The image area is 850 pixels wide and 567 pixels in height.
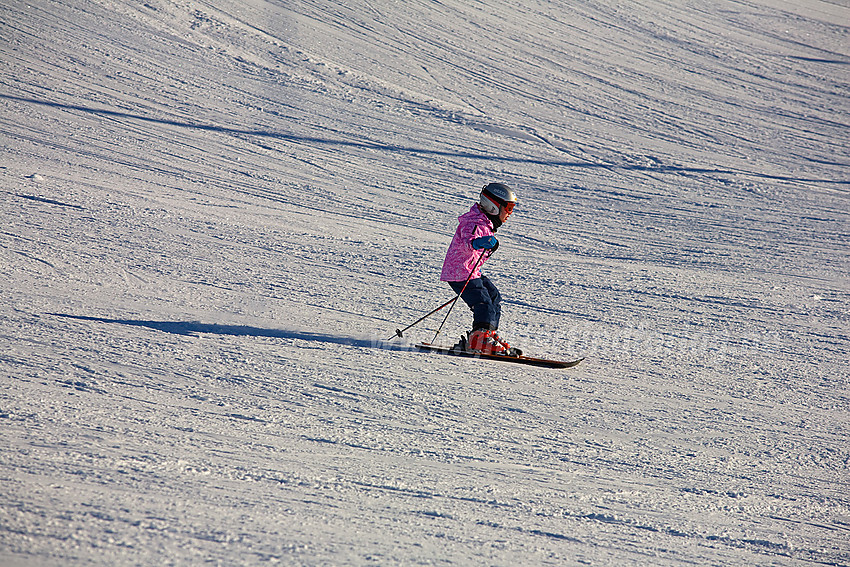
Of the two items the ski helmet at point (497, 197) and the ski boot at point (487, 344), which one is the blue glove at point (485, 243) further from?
the ski boot at point (487, 344)

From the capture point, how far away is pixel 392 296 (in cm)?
569

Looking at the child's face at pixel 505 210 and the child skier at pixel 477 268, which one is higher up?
the child's face at pixel 505 210

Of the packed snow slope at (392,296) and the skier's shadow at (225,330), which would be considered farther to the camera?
the skier's shadow at (225,330)

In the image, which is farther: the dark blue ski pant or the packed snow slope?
the dark blue ski pant

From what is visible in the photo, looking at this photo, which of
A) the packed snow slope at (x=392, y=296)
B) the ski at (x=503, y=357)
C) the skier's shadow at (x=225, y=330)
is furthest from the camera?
the ski at (x=503, y=357)

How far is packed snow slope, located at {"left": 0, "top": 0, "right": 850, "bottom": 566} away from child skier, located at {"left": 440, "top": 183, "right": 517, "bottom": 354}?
0.78 feet

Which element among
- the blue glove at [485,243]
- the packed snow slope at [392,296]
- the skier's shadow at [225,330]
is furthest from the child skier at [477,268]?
the skier's shadow at [225,330]

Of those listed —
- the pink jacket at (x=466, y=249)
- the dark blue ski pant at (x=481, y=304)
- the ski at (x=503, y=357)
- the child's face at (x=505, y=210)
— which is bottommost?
the ski at (x=503, y=357)

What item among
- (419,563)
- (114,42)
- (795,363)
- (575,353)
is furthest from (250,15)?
(419,563)

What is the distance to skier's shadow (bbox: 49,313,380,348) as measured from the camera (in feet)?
14.9

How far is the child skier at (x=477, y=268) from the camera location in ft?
15.6

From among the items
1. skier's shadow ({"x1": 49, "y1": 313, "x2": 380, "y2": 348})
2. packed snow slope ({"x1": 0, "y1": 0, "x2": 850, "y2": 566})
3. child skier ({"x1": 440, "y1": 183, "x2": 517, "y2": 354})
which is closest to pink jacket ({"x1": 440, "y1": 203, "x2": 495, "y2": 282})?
child skier ({"x1": 440, "y1": 183, "x2": 517, "y2": 354})

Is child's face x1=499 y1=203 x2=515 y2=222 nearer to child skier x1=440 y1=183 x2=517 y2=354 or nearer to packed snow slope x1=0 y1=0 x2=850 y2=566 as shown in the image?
child skier x1=440 y1=183 x2=517 y2=354

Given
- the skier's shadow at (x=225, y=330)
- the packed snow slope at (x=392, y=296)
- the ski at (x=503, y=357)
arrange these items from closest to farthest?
1. the packed snow slope at (x=392, y=296)
2. the skier's shadow at (x=225, y=330)
3. the ski at (x=503, y=357)
